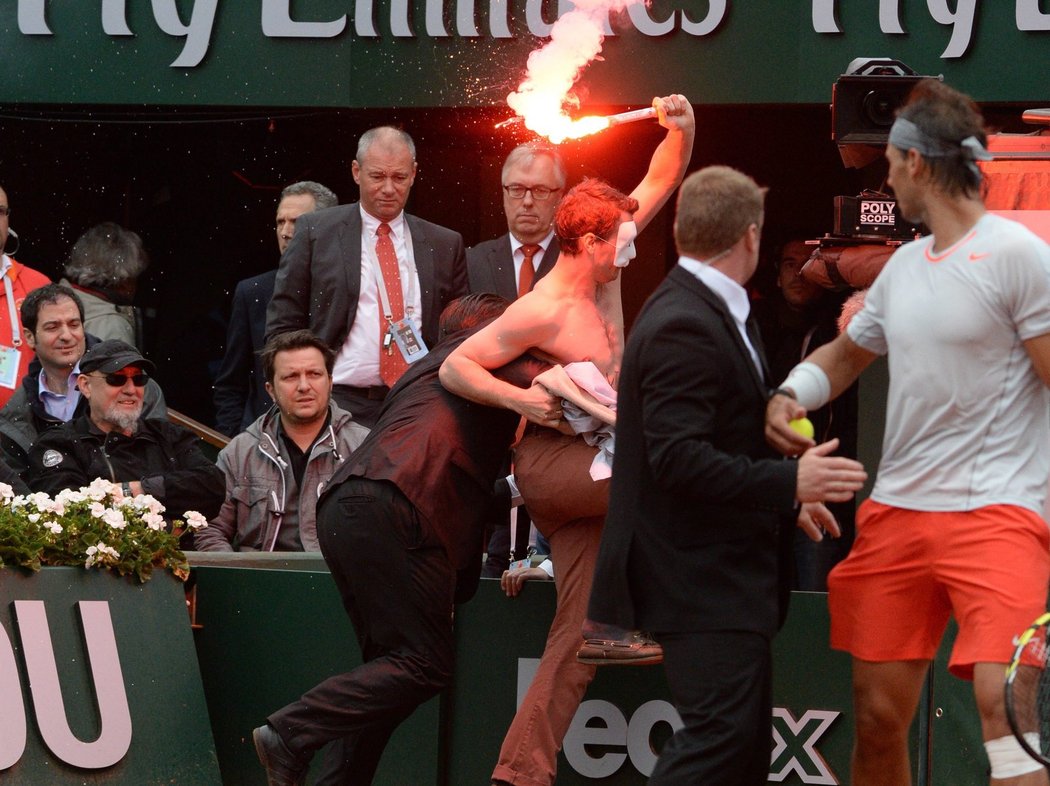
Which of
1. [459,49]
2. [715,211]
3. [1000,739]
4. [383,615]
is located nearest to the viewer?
[1000,739]

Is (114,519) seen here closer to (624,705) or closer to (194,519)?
(194,519)

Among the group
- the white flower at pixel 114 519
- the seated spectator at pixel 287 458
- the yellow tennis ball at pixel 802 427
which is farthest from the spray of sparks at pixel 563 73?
the white flower at pixel 114 519

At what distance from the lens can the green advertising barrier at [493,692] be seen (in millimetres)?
5855

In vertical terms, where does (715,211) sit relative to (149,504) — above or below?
above

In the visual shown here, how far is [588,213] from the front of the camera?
547 centimetres

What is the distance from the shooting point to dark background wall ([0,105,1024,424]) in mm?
10695

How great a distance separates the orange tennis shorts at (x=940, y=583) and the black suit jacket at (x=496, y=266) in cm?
305

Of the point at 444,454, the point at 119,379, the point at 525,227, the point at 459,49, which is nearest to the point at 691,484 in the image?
the point at 444,454

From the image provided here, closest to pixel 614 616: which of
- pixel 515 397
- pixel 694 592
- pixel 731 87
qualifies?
pixel 694 592

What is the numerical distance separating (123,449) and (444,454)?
197 centimetres

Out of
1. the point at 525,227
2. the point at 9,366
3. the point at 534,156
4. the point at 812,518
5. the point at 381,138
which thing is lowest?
the point at 812,518

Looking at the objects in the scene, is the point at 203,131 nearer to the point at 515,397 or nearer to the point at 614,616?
the point at 515,397

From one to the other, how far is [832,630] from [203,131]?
24.6 ft

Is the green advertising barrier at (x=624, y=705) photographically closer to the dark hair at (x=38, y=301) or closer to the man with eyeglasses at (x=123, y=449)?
the man with eyeglasses at (x=123, y=449)
